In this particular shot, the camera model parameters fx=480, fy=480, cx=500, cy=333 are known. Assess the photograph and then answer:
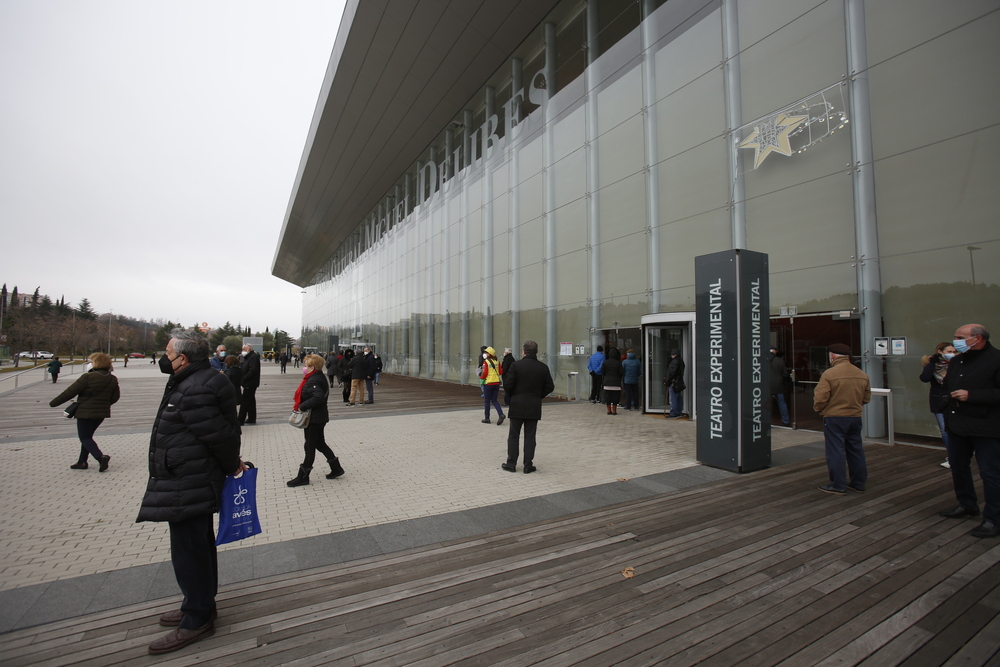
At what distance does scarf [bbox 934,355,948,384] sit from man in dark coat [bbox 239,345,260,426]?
11396mm

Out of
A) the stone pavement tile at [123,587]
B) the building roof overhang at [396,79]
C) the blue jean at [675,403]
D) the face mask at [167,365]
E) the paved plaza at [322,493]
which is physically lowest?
the paved plaza at [322,493]

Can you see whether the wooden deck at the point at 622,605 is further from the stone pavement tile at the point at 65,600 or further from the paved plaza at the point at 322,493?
the paved plaza at the point at 322,493

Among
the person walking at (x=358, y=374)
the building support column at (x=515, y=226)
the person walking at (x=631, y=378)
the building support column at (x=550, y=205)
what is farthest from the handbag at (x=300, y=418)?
the building support column at (x=515, y=226)

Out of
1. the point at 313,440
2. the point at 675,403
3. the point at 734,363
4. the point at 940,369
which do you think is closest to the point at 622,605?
the point at 734,363

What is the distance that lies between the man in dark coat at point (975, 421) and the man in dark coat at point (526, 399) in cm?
406

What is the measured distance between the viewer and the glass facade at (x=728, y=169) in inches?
320

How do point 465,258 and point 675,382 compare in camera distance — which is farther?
point 465,258

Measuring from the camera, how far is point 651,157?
44.4 ft

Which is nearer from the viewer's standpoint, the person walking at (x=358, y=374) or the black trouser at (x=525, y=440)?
the black trouser at (x=525, y=440)

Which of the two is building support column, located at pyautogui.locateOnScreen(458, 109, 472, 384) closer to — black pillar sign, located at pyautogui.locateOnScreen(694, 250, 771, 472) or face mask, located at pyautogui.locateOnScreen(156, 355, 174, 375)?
black pillar sign, located at pyautogui.locateOnScreen(694, 250, 771, 472)

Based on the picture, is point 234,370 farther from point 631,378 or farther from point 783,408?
point 783,408

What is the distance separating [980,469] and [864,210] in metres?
6.56

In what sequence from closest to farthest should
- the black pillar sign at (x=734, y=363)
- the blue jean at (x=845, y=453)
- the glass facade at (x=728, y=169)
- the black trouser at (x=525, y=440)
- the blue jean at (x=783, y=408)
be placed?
the blue jean at (x=845, y=453) → the black pillar sign at (x=734, y=363) → the black trouser at (x=525, y=440) → the glass facade at (x=728, y=169) → the blue jean at (x=783, y=408)

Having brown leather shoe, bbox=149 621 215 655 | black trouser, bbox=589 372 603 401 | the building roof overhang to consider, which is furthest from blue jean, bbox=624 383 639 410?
the building roof overhang
